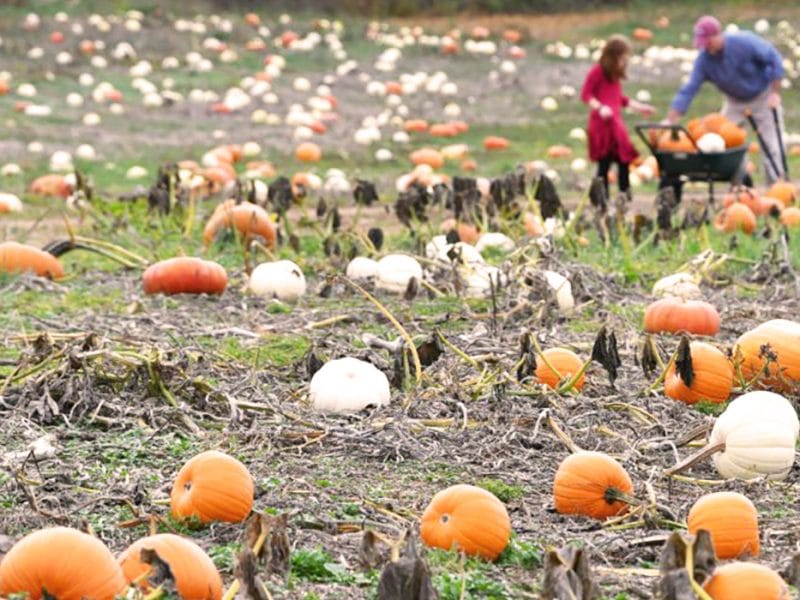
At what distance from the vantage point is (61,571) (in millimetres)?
3479

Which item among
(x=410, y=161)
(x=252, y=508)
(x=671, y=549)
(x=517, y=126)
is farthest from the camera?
(x=517, y=126)

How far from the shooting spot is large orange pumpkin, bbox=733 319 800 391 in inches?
232

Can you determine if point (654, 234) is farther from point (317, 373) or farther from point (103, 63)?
point (103, 63)

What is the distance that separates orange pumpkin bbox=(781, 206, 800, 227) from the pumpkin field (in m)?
0.04

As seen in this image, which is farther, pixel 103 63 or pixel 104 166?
pixel 103 63

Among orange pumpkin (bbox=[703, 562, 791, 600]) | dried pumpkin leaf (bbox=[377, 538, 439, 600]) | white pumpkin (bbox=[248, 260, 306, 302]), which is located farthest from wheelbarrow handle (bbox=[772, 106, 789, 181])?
dried pumpkin leaf (bbox=[377, 538, 439, 600])

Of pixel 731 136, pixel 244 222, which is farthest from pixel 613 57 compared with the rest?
pixel 244 222

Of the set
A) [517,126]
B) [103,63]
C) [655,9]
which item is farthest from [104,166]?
[655,9]

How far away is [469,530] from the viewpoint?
4137 mm

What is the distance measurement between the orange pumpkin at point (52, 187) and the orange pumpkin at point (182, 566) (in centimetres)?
895

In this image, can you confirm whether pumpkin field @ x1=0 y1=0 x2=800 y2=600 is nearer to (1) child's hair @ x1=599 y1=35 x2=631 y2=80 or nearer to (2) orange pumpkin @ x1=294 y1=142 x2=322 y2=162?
(2) orange pumpkin @ x1=294 y1=142 x2=322 y2=162

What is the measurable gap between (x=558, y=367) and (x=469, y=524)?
201cm

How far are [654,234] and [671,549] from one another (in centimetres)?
651

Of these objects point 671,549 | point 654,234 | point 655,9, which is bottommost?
point 655,9
